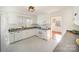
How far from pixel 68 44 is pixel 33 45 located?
527 millimetres

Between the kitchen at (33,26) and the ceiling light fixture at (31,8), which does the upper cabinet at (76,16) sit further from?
the ceiling light fixture at (31,8)

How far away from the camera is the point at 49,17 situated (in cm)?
140

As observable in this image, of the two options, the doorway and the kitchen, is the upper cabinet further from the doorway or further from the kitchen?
the doorway

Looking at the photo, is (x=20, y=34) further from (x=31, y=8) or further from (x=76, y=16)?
(x=76, y=16)

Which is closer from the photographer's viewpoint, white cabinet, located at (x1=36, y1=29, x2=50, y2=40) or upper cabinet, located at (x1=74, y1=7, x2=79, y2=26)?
upper cabinet, located at (x1=74, y1=7, x2=79, y2=26)

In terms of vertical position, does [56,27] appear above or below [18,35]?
above

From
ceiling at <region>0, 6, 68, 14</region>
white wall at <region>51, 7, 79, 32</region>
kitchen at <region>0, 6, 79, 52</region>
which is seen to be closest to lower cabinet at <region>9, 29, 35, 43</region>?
kitchen at <region>0, 6, 79, 52</region>

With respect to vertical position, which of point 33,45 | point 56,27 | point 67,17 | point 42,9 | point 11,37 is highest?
point 42,9

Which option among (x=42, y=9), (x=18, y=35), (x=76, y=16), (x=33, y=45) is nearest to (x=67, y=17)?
(x=76, y=16)

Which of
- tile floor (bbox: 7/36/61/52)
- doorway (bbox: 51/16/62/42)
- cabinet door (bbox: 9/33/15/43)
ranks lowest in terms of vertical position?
tile floor (bbox: 7/36/61/52)

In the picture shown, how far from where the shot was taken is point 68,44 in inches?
54.1

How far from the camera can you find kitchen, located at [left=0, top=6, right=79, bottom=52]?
136 cm
